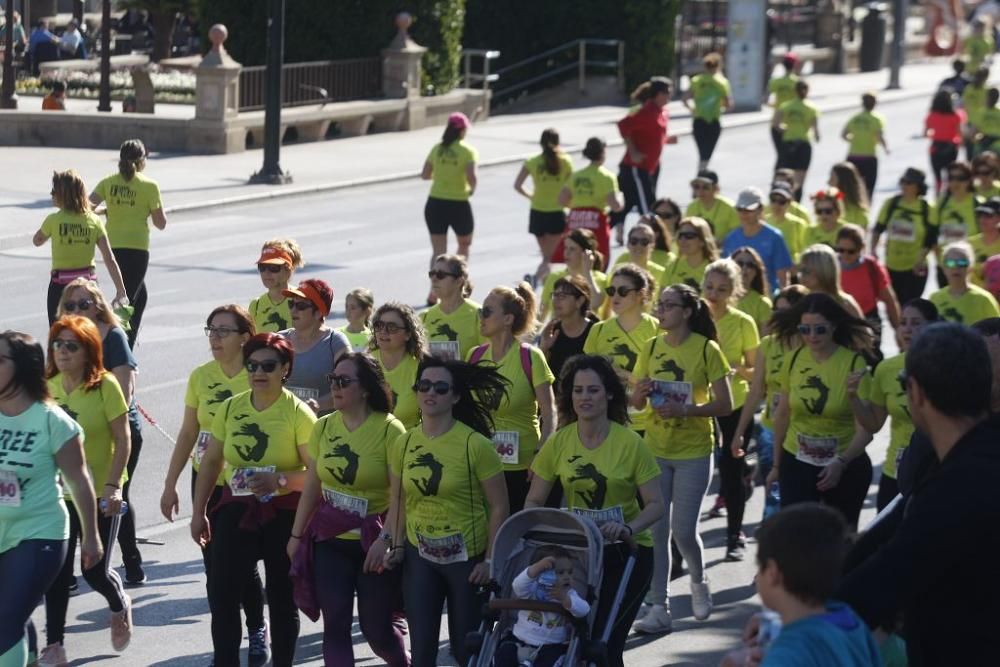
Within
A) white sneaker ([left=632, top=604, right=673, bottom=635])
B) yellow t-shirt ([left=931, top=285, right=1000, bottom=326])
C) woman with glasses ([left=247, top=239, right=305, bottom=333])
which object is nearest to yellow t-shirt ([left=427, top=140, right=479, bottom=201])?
yellow t-shirt ([left=931, top=285, right=1000, bottom=326])

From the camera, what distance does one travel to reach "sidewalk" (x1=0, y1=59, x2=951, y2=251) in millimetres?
24125

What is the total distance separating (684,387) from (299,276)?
1010cm

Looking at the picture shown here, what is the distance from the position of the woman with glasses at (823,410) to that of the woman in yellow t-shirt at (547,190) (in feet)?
28.4

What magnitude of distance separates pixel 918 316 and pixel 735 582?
1.94 metres

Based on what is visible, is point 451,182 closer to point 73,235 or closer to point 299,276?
point 299,276

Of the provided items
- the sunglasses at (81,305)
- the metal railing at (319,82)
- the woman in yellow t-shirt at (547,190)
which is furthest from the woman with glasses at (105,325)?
the metal railing at (319,82)

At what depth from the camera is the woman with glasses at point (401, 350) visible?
29.8ft

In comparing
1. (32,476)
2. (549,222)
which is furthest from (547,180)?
(32,476)

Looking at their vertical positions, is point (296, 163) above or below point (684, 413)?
above

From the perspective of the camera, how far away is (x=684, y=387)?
958cm

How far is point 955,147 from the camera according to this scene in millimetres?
25984

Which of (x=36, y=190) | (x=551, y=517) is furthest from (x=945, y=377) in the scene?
(x=36, y=190)

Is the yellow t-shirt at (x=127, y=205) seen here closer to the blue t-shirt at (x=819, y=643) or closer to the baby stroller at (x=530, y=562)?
the baby stroller at (x=530, y=562)

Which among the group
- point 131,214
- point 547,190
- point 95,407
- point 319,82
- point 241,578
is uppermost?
point 319,82
